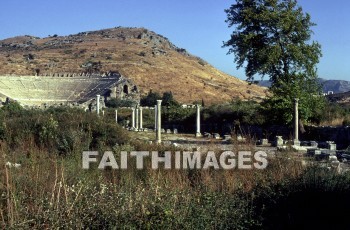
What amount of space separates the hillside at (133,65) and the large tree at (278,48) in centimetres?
5424

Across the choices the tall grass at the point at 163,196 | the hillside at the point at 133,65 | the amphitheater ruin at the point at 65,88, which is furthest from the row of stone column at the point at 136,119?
the hillside at the point at 133,65

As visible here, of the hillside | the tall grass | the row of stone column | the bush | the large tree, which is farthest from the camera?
the hillside

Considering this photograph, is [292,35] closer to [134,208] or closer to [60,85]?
[134,208]

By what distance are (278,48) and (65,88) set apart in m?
64.6

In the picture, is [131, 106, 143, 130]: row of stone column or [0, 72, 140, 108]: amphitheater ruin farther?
[0, 72, 140, 108]: amphitheater ruin

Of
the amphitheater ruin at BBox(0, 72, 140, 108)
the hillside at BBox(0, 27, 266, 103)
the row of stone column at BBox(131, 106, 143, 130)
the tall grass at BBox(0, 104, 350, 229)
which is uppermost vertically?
the hillside at BBox(0, 27, 266, 103)

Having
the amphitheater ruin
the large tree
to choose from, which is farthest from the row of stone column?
the amphitheater ruin

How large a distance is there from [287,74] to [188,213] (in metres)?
19.3

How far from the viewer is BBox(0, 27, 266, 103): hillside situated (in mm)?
92562

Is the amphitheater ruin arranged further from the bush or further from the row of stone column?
the row of stone column

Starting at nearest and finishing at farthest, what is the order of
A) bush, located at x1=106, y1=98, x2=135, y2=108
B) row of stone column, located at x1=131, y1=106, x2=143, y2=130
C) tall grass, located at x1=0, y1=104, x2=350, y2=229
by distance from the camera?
tall grass, located at x1=0, y1=104, x2=350, y2=229
row of stone column, located at x1=131, y1=106, x2=143, y2=130
bush, located at x1=106, y1=98, x2=135, y2=108

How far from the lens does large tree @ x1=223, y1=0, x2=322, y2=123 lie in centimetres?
2450

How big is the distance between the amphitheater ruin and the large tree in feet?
164

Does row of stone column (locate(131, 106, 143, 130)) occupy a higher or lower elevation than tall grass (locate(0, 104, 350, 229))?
higher
